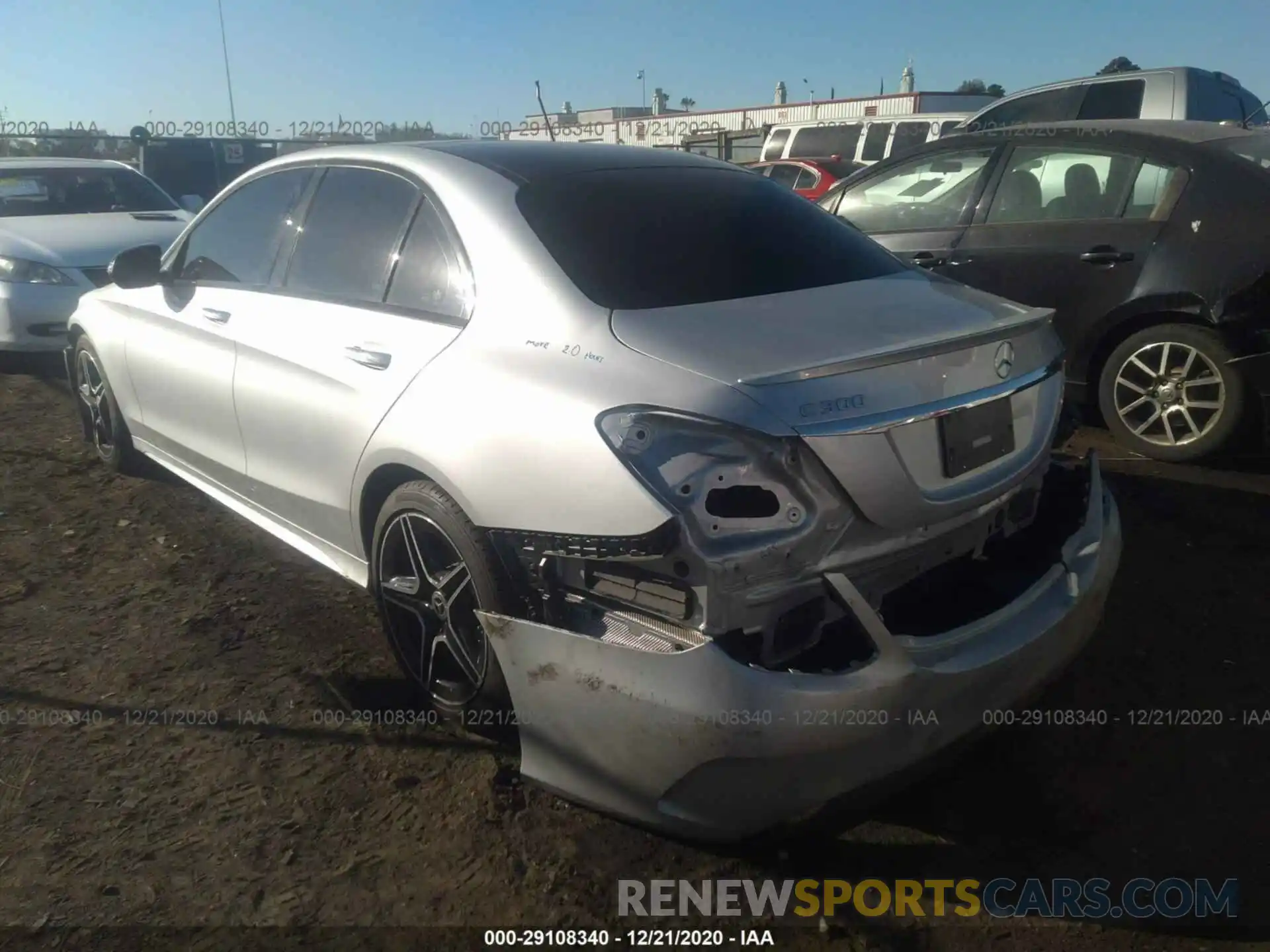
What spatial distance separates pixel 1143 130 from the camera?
16.5 feet

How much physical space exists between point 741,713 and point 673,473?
49cm

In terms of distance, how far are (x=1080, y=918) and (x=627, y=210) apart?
6.95 ft

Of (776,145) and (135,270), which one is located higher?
(776,145)

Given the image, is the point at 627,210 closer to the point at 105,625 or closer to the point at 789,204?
the point at 789,204

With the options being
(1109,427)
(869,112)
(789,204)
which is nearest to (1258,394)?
(1109,427)

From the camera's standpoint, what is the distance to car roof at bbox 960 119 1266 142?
4.93 metres

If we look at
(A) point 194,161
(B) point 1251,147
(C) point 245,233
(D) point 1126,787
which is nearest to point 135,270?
(C) point 245,233

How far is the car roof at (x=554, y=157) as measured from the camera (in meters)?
2.98

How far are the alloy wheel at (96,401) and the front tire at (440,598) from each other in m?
2.75

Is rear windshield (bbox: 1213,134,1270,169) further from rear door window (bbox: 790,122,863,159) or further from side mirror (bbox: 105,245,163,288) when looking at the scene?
rear door window (bbox: 790,122,863,159)

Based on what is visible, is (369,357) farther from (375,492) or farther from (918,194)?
(918,194)

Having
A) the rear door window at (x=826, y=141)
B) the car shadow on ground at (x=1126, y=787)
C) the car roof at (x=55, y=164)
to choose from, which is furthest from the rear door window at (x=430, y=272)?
the rear door window at (x=826, y=141)

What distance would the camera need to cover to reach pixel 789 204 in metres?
3.26

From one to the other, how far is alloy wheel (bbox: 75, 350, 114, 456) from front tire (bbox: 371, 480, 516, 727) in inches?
108
